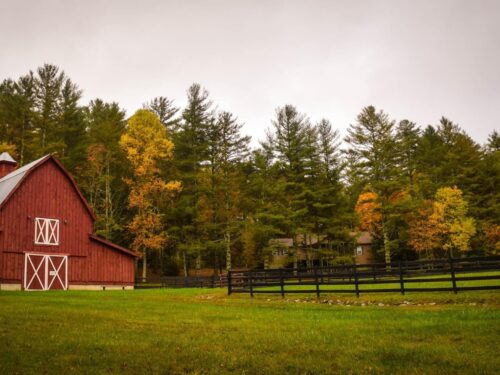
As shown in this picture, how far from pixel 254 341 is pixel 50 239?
25107mm

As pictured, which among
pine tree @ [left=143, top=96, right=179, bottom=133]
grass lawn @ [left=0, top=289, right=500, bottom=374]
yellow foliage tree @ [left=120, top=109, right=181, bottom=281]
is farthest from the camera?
pine tree @ [left=143, top=96, right=179, bottom=133]

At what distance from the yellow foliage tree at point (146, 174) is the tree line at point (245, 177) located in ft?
0.44

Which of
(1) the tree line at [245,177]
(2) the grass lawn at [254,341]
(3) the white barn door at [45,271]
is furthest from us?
(1) the tree line at [245,177]

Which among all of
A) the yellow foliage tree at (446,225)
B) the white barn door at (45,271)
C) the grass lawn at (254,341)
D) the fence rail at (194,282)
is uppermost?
the yellow foliage tree at (446,225)

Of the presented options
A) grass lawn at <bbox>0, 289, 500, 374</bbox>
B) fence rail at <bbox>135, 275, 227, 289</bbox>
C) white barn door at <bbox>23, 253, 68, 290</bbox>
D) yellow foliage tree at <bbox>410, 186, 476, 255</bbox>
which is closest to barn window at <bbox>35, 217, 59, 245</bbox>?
white barn door at <bbox>23, 253, 68, 290</bbox>

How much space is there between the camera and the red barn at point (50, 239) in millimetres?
27250

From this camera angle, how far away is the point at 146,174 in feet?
134

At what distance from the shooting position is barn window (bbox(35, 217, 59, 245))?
1135 inches

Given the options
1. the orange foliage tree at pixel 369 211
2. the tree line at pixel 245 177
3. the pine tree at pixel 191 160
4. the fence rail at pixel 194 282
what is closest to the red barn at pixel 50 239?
the fence rail at pixel 194 282

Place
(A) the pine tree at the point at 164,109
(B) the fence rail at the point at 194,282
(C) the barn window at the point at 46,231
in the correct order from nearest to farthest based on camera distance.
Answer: (C) the barn window at the point at 46,231 → (B) the fence rail at the point at 194,282 → (A) the pine tree at the point at 164,109

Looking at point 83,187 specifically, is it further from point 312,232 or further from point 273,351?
point 273,351

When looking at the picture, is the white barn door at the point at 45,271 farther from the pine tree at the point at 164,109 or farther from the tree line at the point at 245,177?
the pine tree at the point at 164,109

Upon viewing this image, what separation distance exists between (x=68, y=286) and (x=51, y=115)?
74.9ft

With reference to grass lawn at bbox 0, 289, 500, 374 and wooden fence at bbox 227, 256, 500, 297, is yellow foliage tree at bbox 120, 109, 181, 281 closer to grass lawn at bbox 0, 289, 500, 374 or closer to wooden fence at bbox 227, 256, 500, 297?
wooden fence at bbox 227, 256, 500, 297
